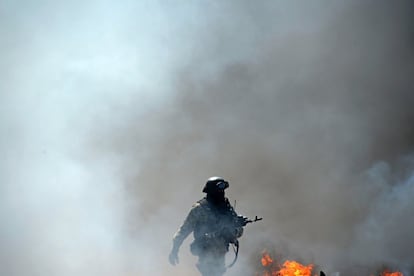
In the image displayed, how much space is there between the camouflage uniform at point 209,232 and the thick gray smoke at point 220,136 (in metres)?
8.60

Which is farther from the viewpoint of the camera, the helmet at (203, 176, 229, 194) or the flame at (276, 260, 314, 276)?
the flame at (276, 260, 314, 276)

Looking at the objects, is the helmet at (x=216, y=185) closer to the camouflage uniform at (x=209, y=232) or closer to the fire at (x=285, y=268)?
the camouflage uniform at (x=209, y=232)

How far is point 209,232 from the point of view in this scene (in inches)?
258

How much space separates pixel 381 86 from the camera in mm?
18344

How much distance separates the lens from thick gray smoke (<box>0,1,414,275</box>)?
52.4 feet

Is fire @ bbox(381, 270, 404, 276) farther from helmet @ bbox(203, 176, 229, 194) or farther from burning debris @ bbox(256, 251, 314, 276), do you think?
helmet @ bbox(203, 176, 229, 194)

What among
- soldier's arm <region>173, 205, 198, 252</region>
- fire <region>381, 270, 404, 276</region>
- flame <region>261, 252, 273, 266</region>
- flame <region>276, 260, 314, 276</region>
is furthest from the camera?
flame <region>261, 252, 273, 266</region>

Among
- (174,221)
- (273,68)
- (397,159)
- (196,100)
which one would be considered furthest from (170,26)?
(397,159)

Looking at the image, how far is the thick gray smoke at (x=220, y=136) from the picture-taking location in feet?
52.4

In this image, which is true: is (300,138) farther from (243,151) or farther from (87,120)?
(87,120)

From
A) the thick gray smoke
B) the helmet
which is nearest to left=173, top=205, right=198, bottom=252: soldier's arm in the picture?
the helmet

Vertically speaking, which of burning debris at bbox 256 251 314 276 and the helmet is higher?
burning debris at bbox 256 251 314 276

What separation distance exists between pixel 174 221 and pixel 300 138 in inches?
216

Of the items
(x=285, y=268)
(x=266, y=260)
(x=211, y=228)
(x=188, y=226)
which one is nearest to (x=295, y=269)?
(x=285, y=268)
